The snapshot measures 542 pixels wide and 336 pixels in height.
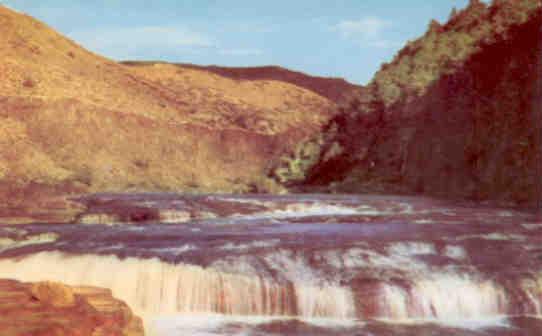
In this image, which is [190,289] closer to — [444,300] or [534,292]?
[444,300]

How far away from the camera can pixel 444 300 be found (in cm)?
1155

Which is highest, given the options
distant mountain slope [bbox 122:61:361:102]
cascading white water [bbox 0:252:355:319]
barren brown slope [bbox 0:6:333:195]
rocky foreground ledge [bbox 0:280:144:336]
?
distant mountain slope [bbox 122:61:361:102]

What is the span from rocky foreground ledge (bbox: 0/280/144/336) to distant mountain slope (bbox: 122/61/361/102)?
93.3 meters

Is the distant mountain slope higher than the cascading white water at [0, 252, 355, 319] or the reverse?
higher

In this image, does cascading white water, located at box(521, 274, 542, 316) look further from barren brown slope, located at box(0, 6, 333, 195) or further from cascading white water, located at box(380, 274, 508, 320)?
barren brown slope, located at box(0, 6, 333, 195)

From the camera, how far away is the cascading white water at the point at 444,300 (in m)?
11.2

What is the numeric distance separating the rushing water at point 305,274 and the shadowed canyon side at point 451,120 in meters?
13.1

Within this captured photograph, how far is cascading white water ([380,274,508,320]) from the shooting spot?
11.2 meters

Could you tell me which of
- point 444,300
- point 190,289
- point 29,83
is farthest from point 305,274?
point 29,83

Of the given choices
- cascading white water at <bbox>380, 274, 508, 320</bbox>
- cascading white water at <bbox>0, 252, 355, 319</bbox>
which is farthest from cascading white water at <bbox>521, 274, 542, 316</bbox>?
cascading white water at <bbox>0, 252, 355, 319</bbox>

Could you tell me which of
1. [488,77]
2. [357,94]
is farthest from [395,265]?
[357,94]

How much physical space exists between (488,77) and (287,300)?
25821 mm

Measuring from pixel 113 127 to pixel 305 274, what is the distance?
123ft

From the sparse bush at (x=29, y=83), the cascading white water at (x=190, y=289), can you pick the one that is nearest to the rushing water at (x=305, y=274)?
the cascading white water at (x=190, y=289)
